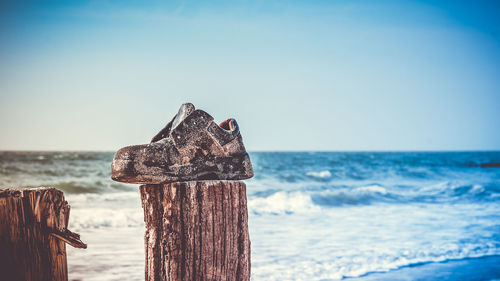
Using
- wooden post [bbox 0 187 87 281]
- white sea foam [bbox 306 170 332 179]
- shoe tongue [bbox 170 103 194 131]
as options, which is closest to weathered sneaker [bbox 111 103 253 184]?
shoe tongue [bbox 170 103 194 131]

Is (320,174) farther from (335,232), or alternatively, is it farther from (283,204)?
(335,232)

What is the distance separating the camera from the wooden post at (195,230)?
2.05 metres

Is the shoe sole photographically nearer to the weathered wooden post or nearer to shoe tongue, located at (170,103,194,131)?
the weathered wooden post

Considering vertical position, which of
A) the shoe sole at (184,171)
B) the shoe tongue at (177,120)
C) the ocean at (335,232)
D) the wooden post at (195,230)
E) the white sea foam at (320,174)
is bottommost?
the ocean at (335,232)

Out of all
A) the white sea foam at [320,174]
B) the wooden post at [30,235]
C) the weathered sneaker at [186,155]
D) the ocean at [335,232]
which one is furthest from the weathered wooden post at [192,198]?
the white sea foam at [320,174]

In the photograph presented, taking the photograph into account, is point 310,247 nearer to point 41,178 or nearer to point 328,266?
point 328,266

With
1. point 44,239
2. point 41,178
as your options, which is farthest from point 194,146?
point 41,178

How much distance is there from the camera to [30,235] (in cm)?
197

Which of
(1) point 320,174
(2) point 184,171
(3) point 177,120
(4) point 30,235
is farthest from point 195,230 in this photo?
(1) point 320,174

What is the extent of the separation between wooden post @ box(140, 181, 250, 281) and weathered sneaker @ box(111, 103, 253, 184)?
76 mm

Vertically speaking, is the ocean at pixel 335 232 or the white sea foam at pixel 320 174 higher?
the white sea foam at pixel 320 174

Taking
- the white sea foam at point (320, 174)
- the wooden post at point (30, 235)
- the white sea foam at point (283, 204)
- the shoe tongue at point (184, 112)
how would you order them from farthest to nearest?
the white sea foam at point (320, 174) → the white sea foam at point (283, 204) → the shoe tongue at point (184, 112) → the wooden post at point (30, 235)

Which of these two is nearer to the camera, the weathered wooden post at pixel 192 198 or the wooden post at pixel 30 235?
the wooden post at pixel 30 235

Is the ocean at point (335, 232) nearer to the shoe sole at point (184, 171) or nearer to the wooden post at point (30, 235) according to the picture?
the wooden post at point (30, 235)
